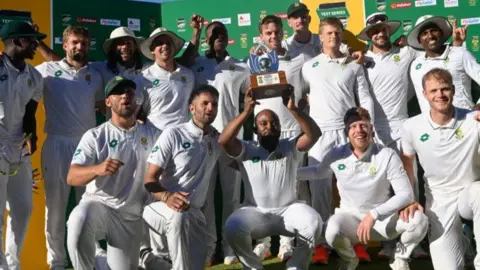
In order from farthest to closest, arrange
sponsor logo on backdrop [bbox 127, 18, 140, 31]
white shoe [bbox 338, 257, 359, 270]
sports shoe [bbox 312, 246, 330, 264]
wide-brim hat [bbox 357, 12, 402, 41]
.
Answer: sponsor logo on backdrop [bbox 127, 18, 140, 31] < wide-brim hat [bbox 357, 12, 402, 41] < sports shoe [bbox 312, 246, 330, 264] < white shoe [bbox 338, 257, 359, 270]

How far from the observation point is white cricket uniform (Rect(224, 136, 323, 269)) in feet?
13.5

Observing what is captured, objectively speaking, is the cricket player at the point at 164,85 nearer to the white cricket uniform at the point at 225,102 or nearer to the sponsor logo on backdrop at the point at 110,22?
the white cricket uniform at the point at 225,102

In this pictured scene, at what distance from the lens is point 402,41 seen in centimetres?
560

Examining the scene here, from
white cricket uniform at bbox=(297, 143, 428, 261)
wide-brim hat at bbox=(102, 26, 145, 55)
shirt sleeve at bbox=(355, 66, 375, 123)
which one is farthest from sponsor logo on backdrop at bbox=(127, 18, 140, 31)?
white cricket uniform at bbox=(297, 143, 428, 261)

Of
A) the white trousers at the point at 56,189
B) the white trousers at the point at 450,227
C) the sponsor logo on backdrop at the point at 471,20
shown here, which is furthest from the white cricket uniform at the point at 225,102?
the sponsor logo on backdrop at the point at 471,20

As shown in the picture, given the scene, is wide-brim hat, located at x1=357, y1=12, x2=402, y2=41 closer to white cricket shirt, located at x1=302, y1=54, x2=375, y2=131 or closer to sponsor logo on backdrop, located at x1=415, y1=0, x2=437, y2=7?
white cricket shirt, located at x1=302, y1=54, x2=375, y2=131

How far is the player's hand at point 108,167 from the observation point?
12.3ft

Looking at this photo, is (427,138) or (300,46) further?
(300,46)

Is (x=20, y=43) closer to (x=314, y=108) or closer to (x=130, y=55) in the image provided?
(x=130, y=55)

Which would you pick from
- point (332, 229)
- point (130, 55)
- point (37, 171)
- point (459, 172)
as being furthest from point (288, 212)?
point (37, 171)

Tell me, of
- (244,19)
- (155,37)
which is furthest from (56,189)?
(244,19)

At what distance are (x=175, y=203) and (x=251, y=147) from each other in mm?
903

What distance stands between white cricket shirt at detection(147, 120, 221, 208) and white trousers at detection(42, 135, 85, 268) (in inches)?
46.5

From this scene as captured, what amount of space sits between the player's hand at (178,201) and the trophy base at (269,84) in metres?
0.88
